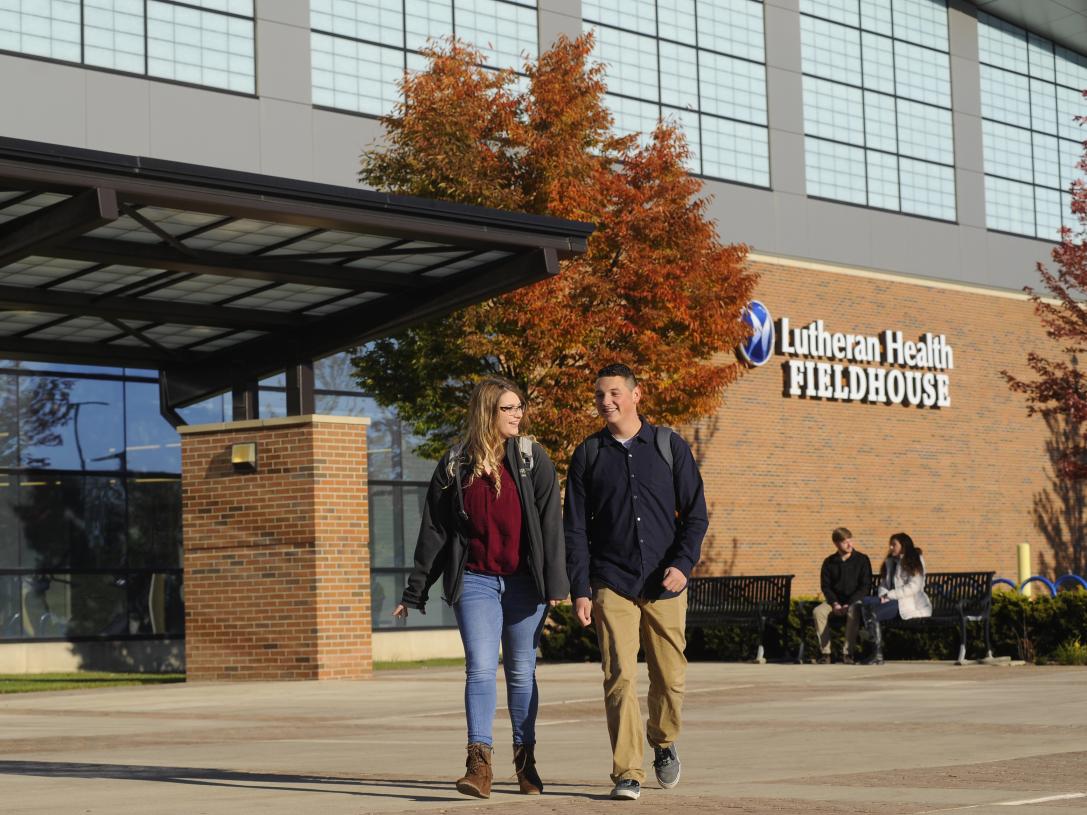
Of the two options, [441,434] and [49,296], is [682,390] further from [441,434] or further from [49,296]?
[49,296]

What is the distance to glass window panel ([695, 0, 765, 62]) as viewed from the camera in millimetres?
34147

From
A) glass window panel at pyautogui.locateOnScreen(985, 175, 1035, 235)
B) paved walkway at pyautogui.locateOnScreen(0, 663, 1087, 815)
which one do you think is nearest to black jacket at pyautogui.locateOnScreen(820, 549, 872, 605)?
paved walkway at pyautogui.locateOnScreen(0, 663, 1087, 815)

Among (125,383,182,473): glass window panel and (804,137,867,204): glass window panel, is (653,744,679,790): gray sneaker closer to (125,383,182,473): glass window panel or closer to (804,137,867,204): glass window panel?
(125,383,182,473): glass window panel

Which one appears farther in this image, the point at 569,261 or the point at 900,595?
the point at 569,261

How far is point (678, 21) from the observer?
3359 cm

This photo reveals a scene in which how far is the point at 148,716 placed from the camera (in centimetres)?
1452

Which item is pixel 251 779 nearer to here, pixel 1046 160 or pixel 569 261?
pixel 569 261

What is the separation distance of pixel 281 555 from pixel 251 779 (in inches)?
410

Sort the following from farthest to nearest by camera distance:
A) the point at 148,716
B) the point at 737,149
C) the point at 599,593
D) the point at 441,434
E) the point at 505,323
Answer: the point at 737,149 → the point at 441,434 → the point at 505,323 → the point at 148,716 → the point at 599,593

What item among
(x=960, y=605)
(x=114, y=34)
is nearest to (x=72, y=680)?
(x=114, y=34)

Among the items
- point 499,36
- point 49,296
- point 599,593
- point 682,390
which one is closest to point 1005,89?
point 499,36

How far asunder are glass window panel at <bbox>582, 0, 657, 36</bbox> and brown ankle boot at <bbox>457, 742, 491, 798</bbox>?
2537 cm

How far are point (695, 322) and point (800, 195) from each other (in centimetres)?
1258

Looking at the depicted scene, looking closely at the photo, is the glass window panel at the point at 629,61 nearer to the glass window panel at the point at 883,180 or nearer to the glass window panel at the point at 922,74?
the glass window panel at the point at 883,180
